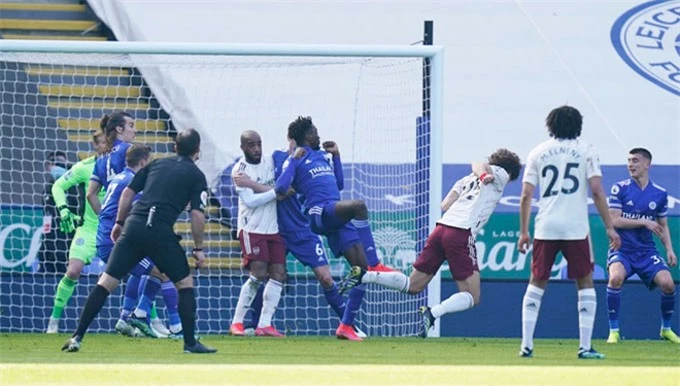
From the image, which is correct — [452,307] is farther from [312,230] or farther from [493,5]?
[493,5]

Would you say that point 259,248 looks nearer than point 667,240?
Yes

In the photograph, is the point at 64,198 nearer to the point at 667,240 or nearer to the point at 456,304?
the point at 456,304

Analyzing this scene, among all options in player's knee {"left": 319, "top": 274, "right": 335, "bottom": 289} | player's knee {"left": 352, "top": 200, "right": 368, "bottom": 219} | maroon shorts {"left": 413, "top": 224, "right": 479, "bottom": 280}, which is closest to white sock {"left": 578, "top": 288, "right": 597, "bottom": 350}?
maroon shorts {"left": 413, "top": 224, "right": 479, "bottom": 280}

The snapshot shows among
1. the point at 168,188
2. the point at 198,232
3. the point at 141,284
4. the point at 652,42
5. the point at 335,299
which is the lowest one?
the point at 335,299

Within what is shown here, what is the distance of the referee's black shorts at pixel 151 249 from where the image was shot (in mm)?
10719

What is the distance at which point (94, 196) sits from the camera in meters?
13.8

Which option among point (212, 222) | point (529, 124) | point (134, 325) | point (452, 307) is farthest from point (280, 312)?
point (529, 124)

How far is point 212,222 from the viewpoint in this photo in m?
16.6

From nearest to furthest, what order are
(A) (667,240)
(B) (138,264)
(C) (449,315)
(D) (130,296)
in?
(B) (138,264) → (D) (130,296) → (A) (667,240) → (C) (449,315)

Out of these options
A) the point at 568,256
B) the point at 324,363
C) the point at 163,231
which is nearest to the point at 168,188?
the point at 163,231

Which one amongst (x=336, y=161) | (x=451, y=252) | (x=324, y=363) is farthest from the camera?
(x=336, y=161)

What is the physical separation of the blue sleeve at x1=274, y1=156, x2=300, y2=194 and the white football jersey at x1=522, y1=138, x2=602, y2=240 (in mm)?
3355

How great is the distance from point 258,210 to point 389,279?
5.15ft

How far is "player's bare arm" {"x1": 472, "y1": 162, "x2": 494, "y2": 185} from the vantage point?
40.9 ft
